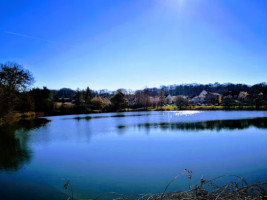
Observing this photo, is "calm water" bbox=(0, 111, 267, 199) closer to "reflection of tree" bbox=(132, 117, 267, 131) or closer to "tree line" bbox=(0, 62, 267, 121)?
"reflection of tree" bbox=(132, 117, 267, 131)

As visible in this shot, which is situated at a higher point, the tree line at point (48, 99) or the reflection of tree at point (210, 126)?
the tree line at point (48, 99)

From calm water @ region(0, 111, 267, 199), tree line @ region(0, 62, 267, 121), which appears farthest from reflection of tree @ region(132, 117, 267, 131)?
tree line @ region(0, 62, 267, 121)

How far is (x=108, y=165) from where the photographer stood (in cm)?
752

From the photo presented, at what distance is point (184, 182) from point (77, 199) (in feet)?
10.1

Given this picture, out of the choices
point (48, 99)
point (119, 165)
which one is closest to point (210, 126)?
point (119, 165)

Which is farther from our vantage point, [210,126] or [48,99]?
[48,99]

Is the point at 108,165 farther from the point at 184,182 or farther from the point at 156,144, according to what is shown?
the point at 156,144

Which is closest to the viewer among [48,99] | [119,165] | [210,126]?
[119,165]

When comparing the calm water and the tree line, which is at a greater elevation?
the tree line

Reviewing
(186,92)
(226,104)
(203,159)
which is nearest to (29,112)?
(203,159)

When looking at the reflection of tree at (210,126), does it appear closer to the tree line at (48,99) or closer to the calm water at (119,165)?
the calm water at (119,165)

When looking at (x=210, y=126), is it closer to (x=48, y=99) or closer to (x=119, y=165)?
(x=119, y=165)

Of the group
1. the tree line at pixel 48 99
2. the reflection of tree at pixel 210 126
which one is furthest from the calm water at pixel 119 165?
the tree line at pixel 48 99

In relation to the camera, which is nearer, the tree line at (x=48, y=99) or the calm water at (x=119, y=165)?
the calm water at (x=119, y=165)
